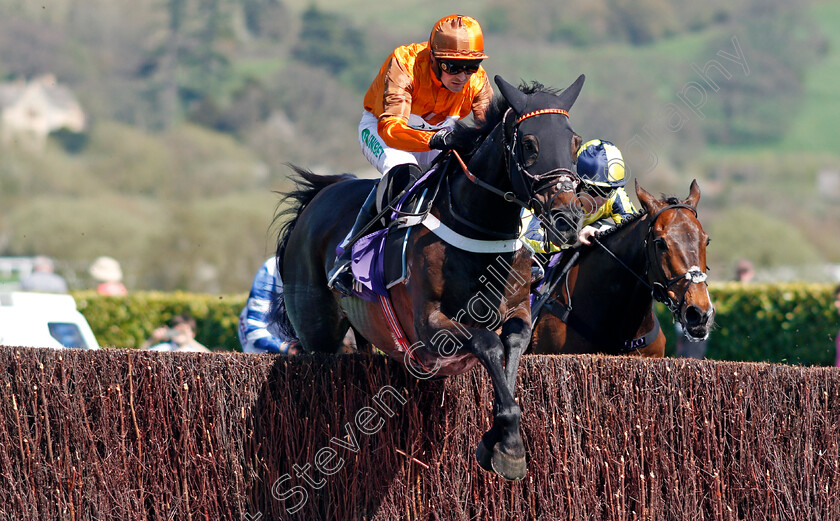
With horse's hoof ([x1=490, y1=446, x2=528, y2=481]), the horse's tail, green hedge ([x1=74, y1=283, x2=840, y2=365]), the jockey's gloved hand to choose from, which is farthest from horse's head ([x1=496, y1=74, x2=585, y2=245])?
green hedge ([x1=74, y1=283, x2=840, y2=365])

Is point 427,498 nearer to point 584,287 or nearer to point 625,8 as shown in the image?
point 584,287

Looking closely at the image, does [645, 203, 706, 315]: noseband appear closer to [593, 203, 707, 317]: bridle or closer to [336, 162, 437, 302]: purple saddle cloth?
[593, 203, 707, 317]: bridle

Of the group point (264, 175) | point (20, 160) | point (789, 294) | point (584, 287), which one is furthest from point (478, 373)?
point (264, 175)

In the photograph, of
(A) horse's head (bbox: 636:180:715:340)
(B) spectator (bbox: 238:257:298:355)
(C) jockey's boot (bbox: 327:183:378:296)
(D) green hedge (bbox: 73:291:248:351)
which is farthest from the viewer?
(D) green hedge (bbox: 73:291:248:351)

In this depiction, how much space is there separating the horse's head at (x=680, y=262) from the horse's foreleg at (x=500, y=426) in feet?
4.14

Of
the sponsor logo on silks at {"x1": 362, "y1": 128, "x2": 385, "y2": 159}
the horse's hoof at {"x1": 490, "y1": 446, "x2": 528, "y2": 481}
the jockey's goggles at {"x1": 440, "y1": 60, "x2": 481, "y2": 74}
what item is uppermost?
the sponsor logo on silks at {"x1": 362, "y1": 128, "x2": 385, "y2": 159}

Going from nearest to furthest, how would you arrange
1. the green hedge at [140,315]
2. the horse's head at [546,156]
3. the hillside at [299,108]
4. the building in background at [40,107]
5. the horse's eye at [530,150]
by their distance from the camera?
the horse's head at [546,156] < the horse's eye at [530,150] < the green hedge at [140,315] < the hillside at [299,108] < the building in background at [40,107]

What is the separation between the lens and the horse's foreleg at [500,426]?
3.93 meters

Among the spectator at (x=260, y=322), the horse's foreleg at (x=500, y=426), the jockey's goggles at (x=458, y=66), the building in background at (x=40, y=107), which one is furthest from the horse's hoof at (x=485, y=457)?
the building in background at (x=40, y=107)

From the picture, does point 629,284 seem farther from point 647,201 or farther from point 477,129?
point 477,129

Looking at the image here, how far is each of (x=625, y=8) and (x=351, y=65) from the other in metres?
24.0

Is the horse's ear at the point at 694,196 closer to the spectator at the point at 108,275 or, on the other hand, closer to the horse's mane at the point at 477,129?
the horse's mane at the point at 477,129

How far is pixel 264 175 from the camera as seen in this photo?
166 ft

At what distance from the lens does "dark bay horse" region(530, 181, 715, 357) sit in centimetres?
502
